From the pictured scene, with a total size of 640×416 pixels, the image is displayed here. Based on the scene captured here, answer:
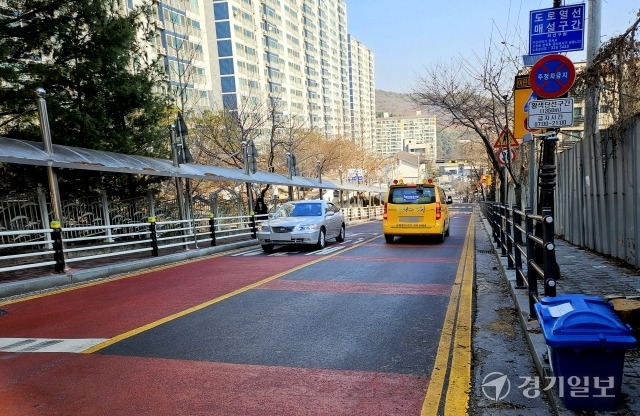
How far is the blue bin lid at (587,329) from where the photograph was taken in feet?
8.00

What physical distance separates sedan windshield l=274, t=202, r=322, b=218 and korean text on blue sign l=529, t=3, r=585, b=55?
8564 mm

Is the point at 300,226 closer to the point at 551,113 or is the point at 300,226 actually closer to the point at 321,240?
the point at 321,240

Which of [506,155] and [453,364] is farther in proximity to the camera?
[506,155]

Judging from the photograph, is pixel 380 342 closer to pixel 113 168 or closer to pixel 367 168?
pixel 113 168

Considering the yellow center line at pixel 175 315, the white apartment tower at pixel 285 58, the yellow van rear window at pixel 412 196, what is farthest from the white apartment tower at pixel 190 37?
the yellow center line at pixel 175 315

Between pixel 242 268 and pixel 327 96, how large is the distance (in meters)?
104

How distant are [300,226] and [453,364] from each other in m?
8.94

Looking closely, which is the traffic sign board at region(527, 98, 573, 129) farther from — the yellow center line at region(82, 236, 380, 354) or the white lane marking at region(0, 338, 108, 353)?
the white lane marking at region(0, 338, 108, 353)

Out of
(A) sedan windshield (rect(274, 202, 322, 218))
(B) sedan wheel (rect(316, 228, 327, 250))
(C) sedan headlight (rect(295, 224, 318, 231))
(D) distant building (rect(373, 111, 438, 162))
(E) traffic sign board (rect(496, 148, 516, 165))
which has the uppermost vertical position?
(D) distant building (rect(373, 111, 438, 162))

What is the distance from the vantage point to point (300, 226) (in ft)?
41.0

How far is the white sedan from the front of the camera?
40.8 feet

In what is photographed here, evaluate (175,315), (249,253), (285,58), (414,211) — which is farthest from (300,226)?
(285,58)

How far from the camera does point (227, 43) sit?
65.1m

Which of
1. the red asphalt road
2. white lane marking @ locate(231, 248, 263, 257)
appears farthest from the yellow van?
the red asphalt road
